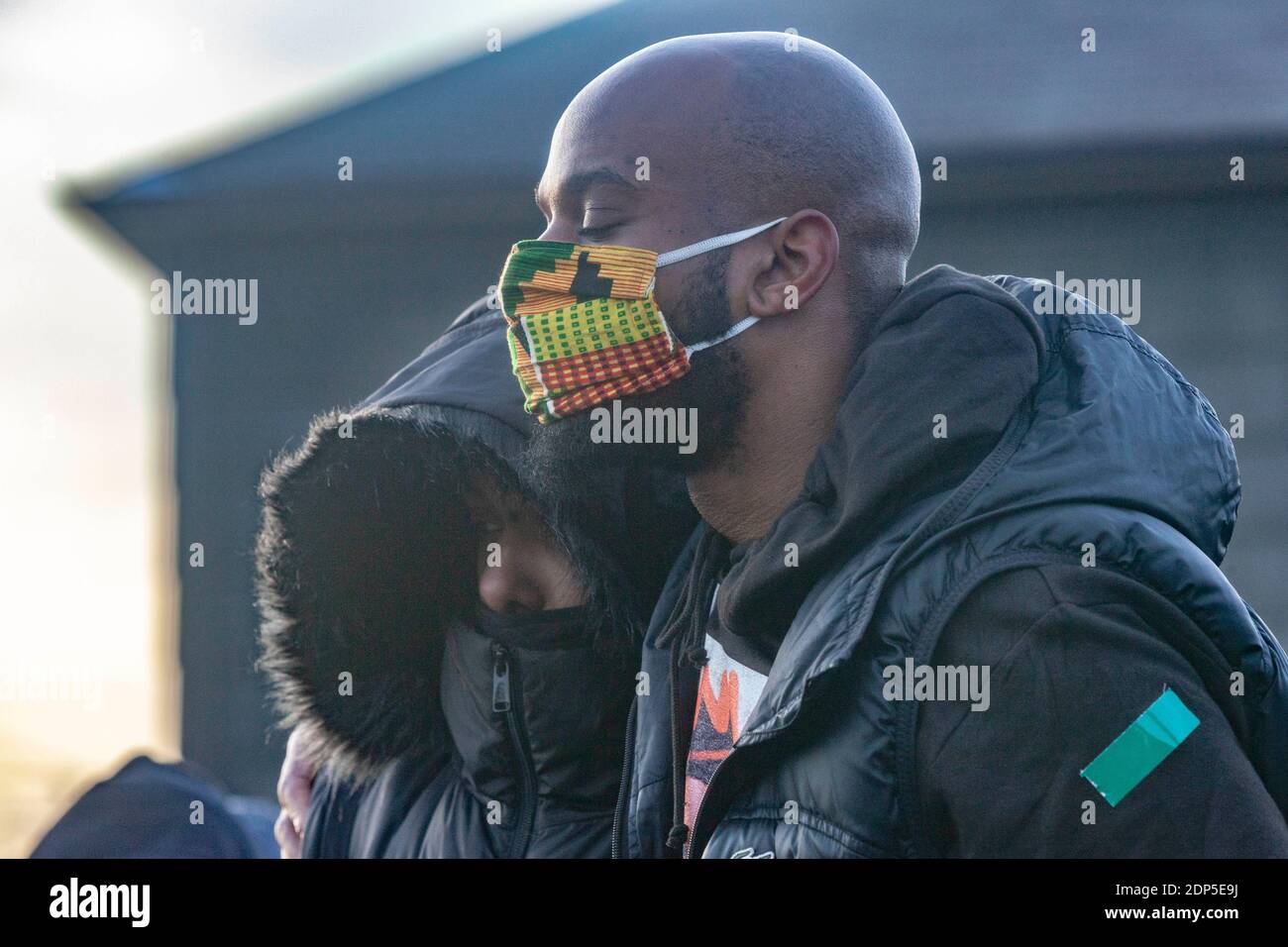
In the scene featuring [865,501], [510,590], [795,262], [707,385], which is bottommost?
[510,590]

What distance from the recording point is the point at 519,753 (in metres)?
2.48

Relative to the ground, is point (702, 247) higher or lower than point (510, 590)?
higher

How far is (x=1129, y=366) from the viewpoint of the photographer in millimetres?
1729

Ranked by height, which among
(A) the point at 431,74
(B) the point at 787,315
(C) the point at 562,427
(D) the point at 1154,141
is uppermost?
(A) the point at 431,74

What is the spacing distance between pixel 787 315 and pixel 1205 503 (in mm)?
608

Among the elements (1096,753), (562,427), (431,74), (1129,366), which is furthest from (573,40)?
(1096,753)

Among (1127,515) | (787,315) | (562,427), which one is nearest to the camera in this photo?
(1127,515)

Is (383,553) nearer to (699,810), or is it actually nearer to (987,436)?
(699,810)

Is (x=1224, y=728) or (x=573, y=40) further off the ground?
(x=573, y=40)

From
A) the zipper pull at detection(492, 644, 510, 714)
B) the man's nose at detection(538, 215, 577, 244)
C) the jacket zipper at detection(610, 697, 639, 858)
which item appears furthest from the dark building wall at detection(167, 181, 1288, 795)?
the man's nose at detection(538, 215, 577, 244)

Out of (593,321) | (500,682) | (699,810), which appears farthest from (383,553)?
(699,810)

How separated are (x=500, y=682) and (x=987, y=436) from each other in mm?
1163
